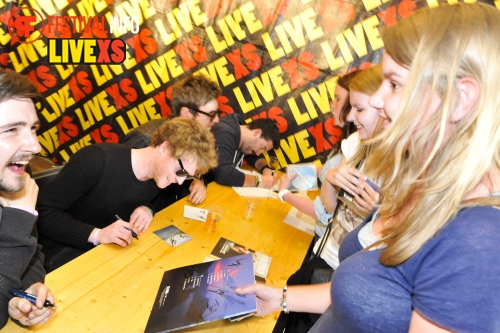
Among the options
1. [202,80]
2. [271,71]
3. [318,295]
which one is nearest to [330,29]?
[271,71]

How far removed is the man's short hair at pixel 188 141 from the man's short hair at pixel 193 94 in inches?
32.2

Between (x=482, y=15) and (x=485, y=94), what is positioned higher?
Result: (x=482, y=15)

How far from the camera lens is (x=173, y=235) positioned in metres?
1.95

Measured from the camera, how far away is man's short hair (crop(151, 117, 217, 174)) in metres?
2.00

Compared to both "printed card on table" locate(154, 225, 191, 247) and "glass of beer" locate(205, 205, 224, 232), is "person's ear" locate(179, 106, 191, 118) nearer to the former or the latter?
"glass of beer" locate(205, 205, 224, 232)

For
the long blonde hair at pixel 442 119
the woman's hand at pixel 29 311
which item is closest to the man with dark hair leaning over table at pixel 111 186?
the woman's hand at pixel 29 311

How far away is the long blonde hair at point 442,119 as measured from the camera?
2.25ft

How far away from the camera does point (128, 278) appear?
5.12 ft

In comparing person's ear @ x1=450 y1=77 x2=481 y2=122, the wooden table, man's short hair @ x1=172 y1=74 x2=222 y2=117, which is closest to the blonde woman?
person's ear @ x1=450 y1=77 x2=481 y2=122

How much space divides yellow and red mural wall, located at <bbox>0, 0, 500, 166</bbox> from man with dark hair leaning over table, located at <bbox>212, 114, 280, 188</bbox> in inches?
13.0

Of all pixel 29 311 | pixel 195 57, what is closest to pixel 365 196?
pixel 29 311

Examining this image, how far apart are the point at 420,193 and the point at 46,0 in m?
4.60

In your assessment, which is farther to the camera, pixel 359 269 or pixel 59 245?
pixel 59 245

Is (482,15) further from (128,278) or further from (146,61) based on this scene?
(146,61)
